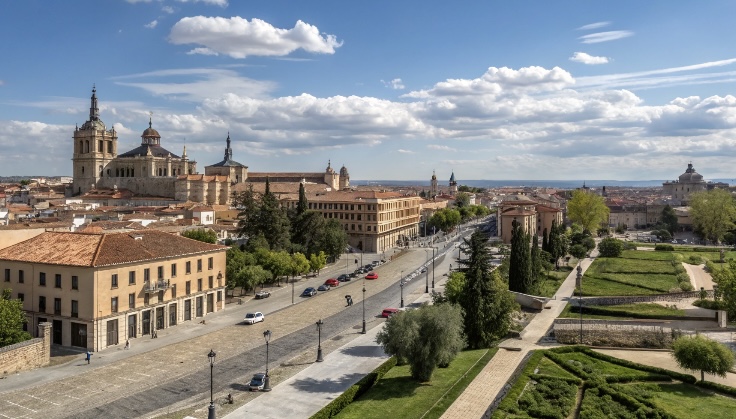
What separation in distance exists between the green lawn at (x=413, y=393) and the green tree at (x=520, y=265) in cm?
1950

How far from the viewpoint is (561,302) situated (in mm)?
52719

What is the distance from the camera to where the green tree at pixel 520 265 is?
174ft

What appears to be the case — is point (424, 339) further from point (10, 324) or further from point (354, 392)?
point (10, 324)

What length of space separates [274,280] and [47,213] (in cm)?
4625

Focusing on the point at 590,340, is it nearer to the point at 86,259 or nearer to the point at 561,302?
the point at 561,302

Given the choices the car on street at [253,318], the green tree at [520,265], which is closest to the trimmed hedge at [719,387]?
the green tree at [520,265]

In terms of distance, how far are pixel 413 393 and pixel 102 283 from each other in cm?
2251

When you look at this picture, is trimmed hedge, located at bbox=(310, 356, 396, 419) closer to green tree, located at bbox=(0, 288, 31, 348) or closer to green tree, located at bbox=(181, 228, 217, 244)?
green tree, located at bbox=(0, 288, 31, 348)

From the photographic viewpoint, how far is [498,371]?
1291 inches

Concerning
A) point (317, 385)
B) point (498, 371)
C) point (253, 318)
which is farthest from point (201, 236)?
point (498, 371)

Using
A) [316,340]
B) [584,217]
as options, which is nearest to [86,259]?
[316,340]

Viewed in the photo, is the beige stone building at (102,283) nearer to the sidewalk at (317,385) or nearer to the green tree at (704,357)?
the sidewalk at (317,385)

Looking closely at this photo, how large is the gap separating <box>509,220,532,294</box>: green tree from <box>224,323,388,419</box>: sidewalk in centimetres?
1919

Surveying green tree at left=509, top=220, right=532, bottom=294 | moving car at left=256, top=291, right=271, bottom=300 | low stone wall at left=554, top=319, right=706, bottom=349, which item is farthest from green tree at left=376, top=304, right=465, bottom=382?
moving car at left=256, top=291, right=271, bottom=300
